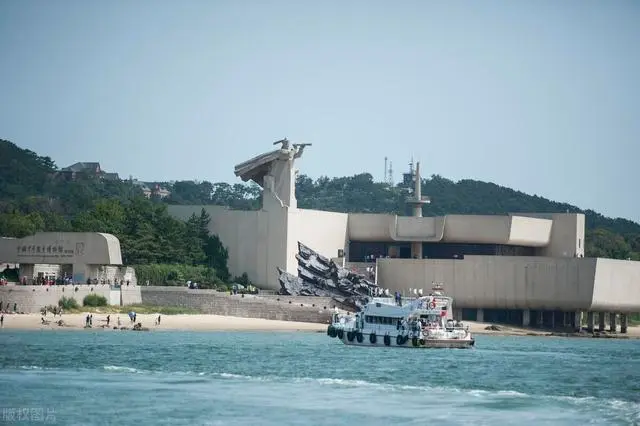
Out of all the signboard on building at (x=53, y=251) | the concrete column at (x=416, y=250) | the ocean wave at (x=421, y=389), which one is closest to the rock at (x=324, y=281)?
the concrete column at (x=416, y=250)

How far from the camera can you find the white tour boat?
97.1 meters

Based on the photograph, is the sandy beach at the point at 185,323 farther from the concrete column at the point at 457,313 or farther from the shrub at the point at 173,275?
the shrub at the point at 173,275

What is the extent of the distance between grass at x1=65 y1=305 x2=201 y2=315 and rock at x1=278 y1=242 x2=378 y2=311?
388 inches

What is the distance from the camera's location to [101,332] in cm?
10219

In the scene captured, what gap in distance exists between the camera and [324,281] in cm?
12656

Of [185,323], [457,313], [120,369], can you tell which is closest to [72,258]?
[185,323]

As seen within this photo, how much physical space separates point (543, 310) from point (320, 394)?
66.7 meters

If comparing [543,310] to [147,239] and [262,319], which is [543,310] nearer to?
[262,319]

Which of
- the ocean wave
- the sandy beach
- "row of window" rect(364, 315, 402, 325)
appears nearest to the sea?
the ocean wave

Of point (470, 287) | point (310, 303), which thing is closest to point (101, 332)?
point (310, 303)

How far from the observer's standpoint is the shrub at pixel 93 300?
111 meters

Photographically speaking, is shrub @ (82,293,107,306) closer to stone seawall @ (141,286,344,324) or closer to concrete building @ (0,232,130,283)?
concrete building @ (0,232,130,283)

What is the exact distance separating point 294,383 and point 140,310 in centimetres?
4784

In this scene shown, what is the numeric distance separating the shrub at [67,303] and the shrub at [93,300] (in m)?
1.43
